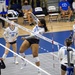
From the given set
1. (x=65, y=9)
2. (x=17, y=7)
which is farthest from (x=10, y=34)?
(x=17, y=7)

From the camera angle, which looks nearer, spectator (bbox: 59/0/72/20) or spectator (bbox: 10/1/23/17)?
spectator (bbox: 59/0/72/20)

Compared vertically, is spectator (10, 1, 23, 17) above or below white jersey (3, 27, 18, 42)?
below

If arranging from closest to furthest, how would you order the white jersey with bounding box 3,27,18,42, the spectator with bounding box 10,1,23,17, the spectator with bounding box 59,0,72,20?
the white jersey with bounding box 3,27,18,42, the spectator with bounding box 59,0,72,20, the spectator with bounding box 10,1,23,17

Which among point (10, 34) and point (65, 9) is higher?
point (10, 34)

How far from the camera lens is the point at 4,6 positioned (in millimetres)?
18250

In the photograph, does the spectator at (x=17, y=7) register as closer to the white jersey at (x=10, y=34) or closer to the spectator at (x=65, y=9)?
the spectator at (x=65, y=9)

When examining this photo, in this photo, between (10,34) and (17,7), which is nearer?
(10,34)

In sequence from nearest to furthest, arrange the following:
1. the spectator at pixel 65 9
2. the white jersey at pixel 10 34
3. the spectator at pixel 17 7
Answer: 1. the white jersey at pixel 10 34
2. the spectator at pixel 65 9
3. the spectator at pixel 17 7

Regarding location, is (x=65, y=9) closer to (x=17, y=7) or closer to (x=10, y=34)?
(x=17, y=7)

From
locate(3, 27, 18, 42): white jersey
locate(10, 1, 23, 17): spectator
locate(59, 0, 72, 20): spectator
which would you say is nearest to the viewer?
locate(3, 27, 18, 42): white jersey

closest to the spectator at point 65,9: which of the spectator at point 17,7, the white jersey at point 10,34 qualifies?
the spectator at point 17,7

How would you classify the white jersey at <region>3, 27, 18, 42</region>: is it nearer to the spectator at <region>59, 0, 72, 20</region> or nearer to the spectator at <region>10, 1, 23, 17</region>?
the spectator at <region>59, 0, 72, 20</region>

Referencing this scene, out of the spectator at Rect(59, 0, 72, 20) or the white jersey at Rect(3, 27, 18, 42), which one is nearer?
the white jersey at Rect(3, 27, 18, 42)

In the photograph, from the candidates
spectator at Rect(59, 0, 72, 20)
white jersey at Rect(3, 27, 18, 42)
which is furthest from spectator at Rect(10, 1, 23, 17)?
white jersey at Rect(3, 27, 18, 42)
